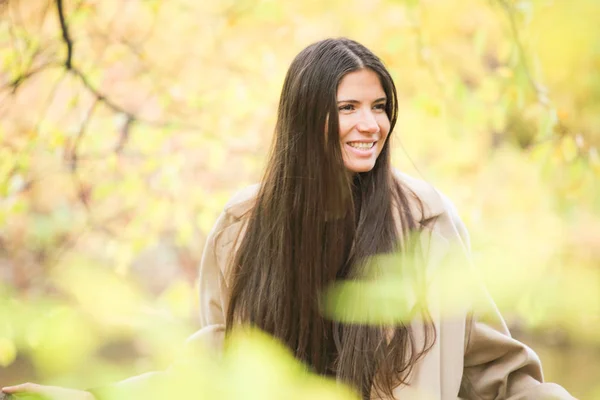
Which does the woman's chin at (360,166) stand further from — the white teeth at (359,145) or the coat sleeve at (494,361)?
the coat sleeve at (494,361)

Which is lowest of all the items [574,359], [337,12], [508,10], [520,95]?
[574,359]

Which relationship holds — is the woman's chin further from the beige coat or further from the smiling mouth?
the beige coat

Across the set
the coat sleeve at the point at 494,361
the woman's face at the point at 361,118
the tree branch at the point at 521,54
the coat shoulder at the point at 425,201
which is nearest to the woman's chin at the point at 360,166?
the woman's face at the point at 361,118

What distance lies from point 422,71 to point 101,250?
6.83 feet

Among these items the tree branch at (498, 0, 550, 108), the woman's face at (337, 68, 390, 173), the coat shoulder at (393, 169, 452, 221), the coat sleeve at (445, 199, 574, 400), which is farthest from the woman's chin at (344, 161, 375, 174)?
the tree branch at (498, 0, 550, 108)

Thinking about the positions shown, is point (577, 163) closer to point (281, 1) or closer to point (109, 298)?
point (281, 1)

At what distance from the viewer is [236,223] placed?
2002 millimetres

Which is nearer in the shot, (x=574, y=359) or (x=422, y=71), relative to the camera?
(x=422, y=71)

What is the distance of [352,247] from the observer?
1.81m

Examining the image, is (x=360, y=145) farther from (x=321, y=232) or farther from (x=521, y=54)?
(x=521, y=54)

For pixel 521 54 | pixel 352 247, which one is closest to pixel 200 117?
pixel 521 54

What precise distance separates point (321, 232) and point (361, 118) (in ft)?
1.02

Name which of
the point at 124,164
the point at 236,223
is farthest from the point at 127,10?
the point at 236,223

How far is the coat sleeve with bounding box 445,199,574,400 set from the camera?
5.62 ft
